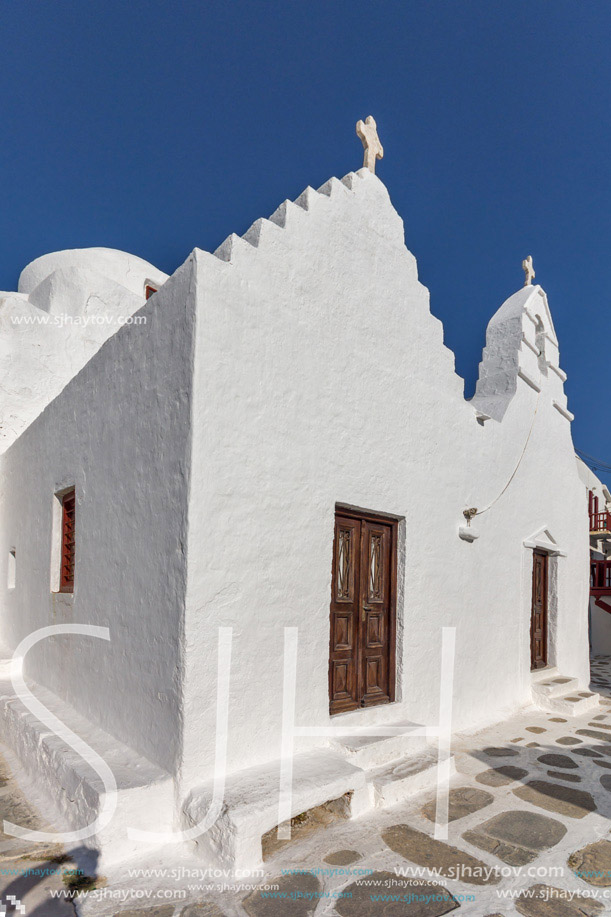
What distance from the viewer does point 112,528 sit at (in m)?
4.11

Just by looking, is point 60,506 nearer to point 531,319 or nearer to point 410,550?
point 410,550

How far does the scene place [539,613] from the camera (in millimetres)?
7559

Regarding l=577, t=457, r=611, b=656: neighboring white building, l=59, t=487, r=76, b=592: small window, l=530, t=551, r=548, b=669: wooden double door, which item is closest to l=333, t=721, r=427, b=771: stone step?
l=59, t=487, r=76, b=592: small window

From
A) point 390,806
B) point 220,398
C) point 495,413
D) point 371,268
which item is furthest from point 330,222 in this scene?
point 390,806

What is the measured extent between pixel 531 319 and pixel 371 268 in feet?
11.7

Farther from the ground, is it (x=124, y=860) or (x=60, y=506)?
(x=60, y=506)

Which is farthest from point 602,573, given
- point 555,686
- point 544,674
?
point 555,686

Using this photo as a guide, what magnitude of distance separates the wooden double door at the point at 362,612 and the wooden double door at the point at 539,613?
330cm

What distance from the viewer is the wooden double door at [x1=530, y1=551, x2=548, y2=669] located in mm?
7336

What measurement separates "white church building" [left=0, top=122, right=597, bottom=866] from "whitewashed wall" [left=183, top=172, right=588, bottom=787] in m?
0.02

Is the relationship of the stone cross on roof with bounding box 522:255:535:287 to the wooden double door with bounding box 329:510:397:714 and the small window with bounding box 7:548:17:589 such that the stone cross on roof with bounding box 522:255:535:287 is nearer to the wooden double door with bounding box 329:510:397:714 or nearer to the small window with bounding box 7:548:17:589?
the wooden double door with bounding box 329:510:397:714

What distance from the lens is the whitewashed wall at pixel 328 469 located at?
3.41 metres

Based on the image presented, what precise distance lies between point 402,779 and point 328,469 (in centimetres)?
202

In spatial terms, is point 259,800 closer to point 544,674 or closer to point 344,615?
point 344,615
